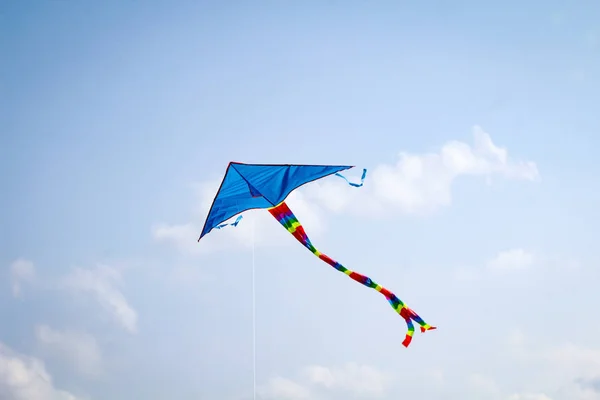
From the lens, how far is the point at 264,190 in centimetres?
1049

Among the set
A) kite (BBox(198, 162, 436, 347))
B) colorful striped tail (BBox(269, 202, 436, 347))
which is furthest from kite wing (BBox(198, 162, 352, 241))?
colorful striped tail (BBox(269, 202, 436, 347))

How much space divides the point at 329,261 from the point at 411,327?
73.1 inches

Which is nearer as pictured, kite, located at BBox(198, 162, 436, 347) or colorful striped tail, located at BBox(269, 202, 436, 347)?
colorful striped tail, located at BBox(269, 202, 436, 347)

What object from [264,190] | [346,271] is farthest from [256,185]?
[346,271]

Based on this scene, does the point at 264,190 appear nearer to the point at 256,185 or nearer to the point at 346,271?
the point at 256,185

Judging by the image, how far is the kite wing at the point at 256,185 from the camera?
1023 centimetres

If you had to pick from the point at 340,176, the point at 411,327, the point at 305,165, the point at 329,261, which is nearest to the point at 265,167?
the point at 305,165

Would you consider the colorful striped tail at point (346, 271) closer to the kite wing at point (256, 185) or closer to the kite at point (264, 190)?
the kite at point (264, 190)

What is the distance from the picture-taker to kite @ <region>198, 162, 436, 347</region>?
10.1m

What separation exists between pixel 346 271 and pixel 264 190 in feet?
8.29

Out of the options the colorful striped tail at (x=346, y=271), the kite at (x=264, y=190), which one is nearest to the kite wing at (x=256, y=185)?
the kite at (x=264, y=190)

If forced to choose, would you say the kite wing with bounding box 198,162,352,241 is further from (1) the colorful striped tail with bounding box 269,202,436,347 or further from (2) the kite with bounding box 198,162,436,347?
(1) the colorful striped tail with bounding box 269,202,436,347

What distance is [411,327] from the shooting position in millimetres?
8758

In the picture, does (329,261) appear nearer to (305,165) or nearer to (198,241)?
(305,165)
